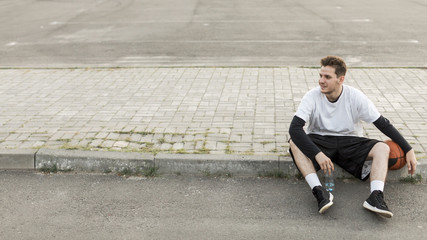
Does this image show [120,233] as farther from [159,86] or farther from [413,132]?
[159,86]

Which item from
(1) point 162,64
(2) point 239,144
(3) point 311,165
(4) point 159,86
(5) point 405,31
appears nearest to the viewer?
(3) point 311,165

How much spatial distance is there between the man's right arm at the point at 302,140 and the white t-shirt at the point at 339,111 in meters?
0.10

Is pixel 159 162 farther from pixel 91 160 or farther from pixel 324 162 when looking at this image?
pixel 324 162

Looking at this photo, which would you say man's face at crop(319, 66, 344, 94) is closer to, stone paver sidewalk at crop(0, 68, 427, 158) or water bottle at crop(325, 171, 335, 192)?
water bottle at crop(325, 171, 335, 192)

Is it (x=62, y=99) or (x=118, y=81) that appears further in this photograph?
(x=118, y=81)

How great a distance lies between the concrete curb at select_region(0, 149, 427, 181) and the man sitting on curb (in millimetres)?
344

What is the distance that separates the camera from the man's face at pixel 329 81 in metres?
4.78

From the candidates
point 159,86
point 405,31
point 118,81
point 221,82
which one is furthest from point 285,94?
point 405,31

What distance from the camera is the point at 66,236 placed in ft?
13.7

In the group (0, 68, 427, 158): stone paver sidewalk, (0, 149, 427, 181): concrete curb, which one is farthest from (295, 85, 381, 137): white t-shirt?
(0, 68, 427, 158): stone paver sidewalk

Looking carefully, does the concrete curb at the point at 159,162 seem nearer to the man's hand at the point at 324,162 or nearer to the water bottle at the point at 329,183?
the water bottle at the point at 329,183

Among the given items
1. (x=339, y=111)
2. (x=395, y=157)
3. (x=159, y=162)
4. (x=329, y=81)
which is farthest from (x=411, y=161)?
(x=159, y=162)

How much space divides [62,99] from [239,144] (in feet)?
11.0

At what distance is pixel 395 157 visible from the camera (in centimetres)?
474
